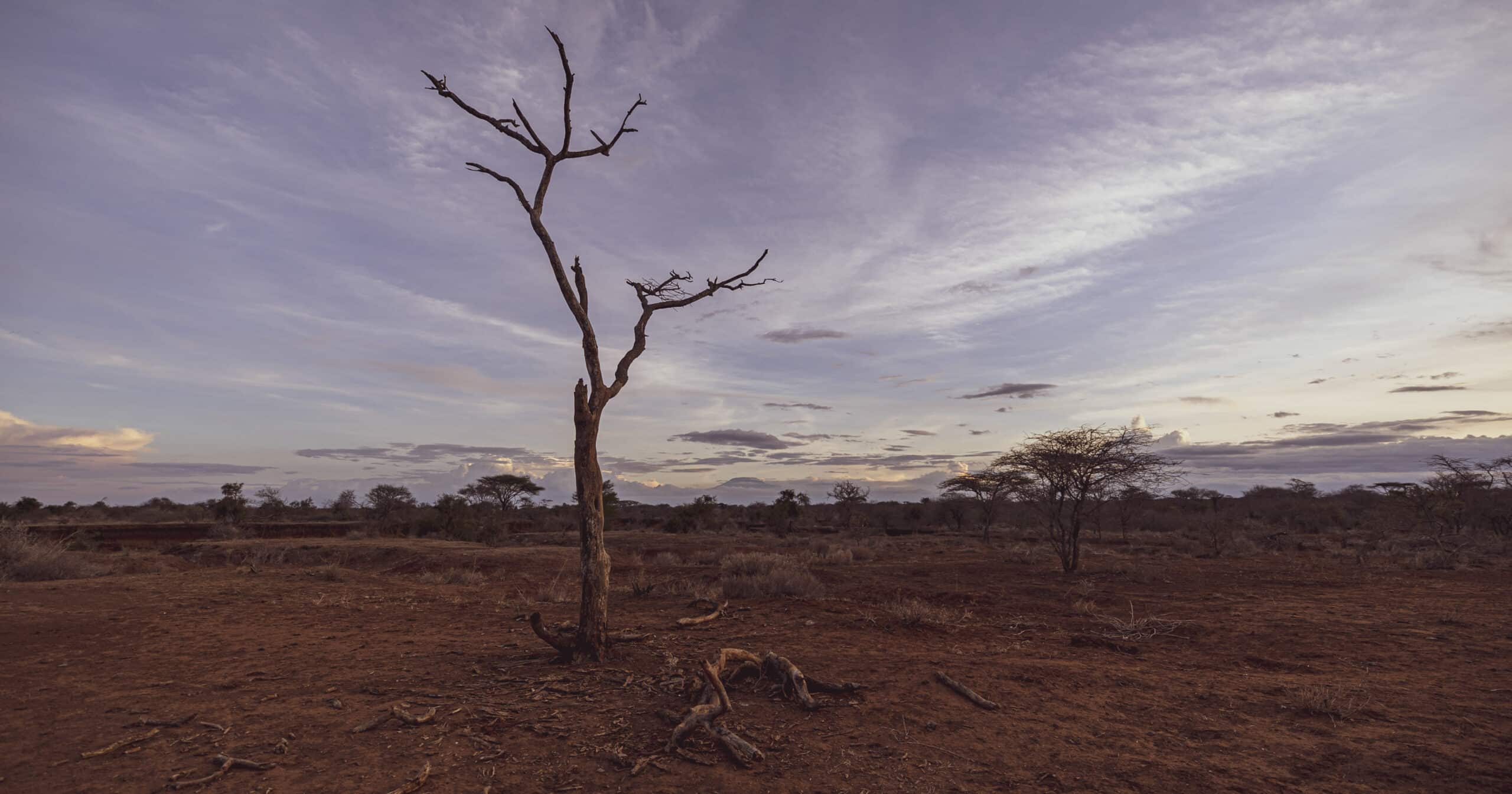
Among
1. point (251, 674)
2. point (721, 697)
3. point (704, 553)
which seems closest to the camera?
point (721, 697)

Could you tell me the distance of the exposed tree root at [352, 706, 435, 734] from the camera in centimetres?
556

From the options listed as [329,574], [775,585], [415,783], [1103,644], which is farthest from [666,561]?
[415,783]

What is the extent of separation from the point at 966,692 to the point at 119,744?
7.13 m

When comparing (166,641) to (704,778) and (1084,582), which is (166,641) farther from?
(1084,582)

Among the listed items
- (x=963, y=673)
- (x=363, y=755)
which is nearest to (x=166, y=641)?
(x=363, y=755)

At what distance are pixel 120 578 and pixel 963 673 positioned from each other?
1654 centimetres

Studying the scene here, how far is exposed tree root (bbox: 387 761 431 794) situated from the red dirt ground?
0.09 metres

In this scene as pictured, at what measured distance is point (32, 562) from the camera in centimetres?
1362

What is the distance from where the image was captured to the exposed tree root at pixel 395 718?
18.2ft

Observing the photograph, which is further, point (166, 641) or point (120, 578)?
point (120, 578)

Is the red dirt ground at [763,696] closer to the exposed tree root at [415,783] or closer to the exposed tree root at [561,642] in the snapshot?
the exposed tree root at [415,783]

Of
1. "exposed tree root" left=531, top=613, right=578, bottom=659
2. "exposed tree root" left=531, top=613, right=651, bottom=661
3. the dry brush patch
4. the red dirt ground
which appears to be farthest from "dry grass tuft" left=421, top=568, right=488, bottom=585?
"exposed tree root" left=531, top=613, right=578, bottom=659

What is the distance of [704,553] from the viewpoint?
2467cm

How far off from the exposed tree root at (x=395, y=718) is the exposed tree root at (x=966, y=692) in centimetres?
488
